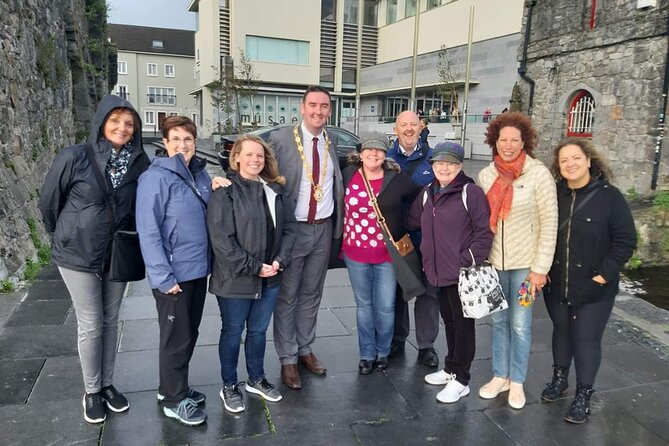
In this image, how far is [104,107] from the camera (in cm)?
312

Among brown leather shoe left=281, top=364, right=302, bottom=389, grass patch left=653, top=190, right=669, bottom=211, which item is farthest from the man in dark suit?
grass patch left=653, top=190, right=669, bottom=211

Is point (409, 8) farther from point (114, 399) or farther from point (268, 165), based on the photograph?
point (114, 399)

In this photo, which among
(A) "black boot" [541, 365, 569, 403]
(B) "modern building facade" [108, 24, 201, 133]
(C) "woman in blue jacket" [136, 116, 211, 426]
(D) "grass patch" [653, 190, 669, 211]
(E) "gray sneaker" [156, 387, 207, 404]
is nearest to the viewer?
(C) "woman in blue jacket" [136, 116, 211, 426]

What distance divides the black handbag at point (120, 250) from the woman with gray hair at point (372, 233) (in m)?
1.54

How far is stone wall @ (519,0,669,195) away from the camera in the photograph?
11.3 m

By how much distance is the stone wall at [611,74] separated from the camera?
11.3 meters

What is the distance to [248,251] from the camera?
10.8 ft

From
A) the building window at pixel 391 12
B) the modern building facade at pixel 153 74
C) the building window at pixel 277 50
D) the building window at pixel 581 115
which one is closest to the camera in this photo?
the building window at pixel 581 115

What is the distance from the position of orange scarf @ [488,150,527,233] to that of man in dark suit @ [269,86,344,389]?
43.4 inches

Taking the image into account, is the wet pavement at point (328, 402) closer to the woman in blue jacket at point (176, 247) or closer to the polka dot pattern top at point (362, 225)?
the woman in blue jacket at point (176, 247)

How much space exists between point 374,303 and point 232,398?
50.8 inches

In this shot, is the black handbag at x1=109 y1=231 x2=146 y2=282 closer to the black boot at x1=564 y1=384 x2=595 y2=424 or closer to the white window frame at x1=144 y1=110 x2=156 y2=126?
the black boot at x1=564 y1=384 x2=595 y2=424

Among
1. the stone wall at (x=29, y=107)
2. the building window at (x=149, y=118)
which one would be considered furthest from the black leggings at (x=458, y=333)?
the building window at (x=149, y=118)

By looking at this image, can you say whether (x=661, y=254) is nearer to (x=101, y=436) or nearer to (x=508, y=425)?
(x=508, y=425)
